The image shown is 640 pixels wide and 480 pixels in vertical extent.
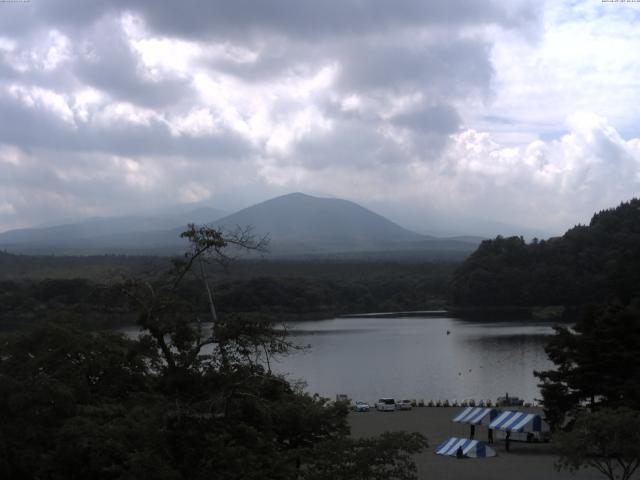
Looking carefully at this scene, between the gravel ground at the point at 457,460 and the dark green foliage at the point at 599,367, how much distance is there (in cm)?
112

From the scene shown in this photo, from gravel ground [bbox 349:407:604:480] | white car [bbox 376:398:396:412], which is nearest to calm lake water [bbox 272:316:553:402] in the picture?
gravel ground [bbox 349:407:604:480]

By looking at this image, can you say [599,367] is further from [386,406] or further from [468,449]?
[386,406]

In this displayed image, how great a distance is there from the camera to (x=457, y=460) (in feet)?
51.1

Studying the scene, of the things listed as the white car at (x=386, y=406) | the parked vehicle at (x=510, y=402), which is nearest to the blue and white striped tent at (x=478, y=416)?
the white car at (x=386, y=406)

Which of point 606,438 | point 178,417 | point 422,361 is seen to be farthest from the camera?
point 422,361

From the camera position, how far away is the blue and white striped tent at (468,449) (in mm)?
15820

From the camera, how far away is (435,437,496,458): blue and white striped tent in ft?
51.9

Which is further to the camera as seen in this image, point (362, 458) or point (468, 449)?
point (468, 449)

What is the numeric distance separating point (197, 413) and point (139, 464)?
2.06 ft

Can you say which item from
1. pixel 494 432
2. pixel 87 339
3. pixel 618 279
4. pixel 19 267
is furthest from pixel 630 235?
pixel 19 267

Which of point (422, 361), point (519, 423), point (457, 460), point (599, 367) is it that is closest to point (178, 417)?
point (457, 460)

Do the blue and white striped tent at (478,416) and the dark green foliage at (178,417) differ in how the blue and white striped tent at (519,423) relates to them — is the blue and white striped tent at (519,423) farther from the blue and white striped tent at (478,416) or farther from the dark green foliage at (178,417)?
the dark green foliage at (178,417)

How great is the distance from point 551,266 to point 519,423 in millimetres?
48837

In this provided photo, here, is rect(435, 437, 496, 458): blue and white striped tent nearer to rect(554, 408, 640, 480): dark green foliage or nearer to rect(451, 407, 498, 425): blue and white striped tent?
rect(451, 407, 498, 425): blue and white striped tent
